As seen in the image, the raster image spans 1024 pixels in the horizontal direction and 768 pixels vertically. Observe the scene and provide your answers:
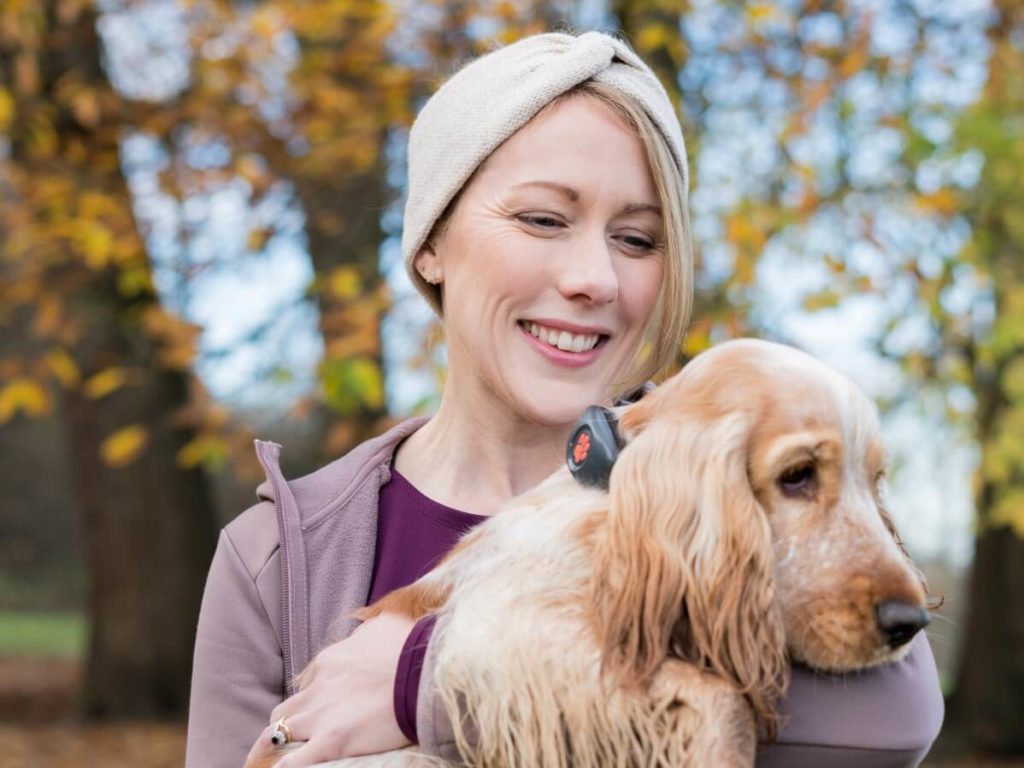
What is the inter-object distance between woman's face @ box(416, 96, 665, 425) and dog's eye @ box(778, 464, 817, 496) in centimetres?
68

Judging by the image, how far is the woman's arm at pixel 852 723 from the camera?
2.38m

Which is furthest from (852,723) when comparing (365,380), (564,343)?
(365,380)

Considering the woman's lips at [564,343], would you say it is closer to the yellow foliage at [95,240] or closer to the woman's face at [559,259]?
the woman's face at [559,259]

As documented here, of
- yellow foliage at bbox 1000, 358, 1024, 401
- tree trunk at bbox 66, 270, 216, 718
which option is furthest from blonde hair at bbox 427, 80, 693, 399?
tree trunk at bbox 66, 270, 216, 718

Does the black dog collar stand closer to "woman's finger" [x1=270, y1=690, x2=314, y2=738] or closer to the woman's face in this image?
the woman's face

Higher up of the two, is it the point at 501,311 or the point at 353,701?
the point at 501,311

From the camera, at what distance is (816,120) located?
7961 millimetres

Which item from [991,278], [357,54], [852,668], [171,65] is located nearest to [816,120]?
[991,278]

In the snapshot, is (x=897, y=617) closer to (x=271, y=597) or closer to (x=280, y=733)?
(x=280, y=733)

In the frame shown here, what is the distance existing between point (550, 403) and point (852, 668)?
0.98 metres

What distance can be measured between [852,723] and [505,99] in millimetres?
1545

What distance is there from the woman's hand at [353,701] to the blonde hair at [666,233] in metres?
0.85

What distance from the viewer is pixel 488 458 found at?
3320 mm

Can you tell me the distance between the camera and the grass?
71.0 ft
